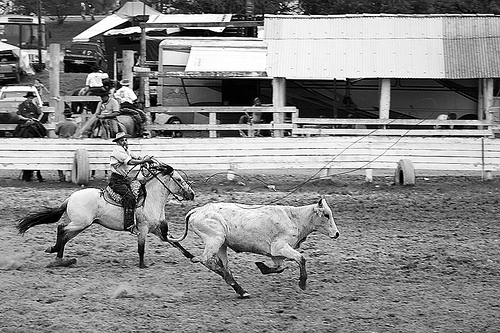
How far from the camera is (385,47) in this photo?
24.8 m

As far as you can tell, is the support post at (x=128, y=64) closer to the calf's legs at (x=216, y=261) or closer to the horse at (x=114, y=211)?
the horse at (x=114, y=211)


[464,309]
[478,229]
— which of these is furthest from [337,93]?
[464,309]

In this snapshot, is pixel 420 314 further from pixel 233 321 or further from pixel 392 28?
pixel 392 28

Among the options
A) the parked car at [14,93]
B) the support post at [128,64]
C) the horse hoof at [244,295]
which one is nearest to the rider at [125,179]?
the horse hoof at [244,295]

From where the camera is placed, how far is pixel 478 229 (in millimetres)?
13570

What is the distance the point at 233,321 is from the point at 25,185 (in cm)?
1055

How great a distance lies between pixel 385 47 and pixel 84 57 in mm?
19683

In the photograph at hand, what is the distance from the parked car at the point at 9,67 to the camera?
36.7 metres

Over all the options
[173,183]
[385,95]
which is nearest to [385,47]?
[385,95]

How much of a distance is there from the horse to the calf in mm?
1531

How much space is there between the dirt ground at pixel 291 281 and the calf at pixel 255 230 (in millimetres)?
364

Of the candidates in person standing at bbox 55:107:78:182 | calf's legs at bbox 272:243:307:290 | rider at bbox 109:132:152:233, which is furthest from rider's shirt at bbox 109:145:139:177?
person standing at bbox 55:107:78:182

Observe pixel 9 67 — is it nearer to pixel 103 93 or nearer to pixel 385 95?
pixel 103 93

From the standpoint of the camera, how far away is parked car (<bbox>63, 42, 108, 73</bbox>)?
132ft
